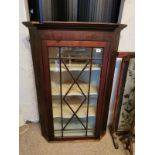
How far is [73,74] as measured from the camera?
145cm

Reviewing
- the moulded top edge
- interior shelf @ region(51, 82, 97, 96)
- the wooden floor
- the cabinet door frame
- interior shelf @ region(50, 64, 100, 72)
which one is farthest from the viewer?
the wooden floor

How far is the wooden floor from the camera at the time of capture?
163 cm

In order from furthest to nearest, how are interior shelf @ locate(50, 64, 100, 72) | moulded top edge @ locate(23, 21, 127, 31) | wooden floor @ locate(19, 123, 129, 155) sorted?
wooden floor @ locate(19, 123, 129, 155), interior shelf @ locate(50, 64, 100, 72), moulded top edge @ locate(23, 21, 127, 31)

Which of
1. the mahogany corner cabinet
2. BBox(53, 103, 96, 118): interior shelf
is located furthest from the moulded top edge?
BBox(53, 103, 96, 118): interior shelf

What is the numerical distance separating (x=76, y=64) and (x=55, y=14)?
16.8 inches

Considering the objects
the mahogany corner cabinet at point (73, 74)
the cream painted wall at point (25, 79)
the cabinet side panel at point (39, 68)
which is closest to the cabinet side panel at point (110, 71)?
the mahogany corner cabinet at point (73, 74)

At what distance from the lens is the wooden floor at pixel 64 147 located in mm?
1635

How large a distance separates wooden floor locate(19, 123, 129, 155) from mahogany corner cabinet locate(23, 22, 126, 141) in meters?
0.07

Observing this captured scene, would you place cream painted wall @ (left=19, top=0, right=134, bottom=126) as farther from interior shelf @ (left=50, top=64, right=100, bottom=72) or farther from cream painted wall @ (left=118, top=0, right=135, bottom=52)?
interior shelf @ (left=50, top=64, right=100, bottom=72)

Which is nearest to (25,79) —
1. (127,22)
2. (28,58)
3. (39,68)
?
(28,58)

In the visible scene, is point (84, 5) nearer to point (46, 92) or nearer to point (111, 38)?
point (111, 38)

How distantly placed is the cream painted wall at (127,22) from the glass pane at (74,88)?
1.24 ft

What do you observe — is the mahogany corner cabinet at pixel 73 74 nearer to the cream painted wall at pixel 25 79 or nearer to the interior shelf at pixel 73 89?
the interior shelf at pixel 73 89

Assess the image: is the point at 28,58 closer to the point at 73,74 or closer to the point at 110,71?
the point at 73,74
